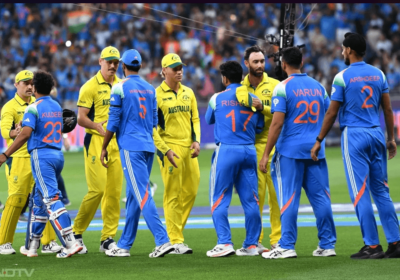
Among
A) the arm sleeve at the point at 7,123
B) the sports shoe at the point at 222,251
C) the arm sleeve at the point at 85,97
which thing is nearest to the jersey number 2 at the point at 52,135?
the arm sleeve at the point at 85,97

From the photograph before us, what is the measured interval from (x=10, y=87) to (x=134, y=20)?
19.5ft

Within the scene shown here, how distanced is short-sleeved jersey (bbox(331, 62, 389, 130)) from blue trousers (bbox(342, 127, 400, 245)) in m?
0.11

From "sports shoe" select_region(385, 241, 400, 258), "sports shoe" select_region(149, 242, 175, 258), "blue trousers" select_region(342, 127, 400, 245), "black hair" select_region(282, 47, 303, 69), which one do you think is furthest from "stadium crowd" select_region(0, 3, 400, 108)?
"sports shoe" select_region(385, 241, 400, 258)

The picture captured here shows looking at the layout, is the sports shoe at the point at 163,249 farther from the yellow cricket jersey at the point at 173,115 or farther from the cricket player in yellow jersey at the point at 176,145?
the yellow cricket jersey at the point at 173,115

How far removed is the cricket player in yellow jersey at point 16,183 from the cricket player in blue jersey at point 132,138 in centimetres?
103

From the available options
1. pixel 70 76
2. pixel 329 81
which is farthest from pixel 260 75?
pixel 70 76

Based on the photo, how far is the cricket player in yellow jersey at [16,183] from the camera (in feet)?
29.6

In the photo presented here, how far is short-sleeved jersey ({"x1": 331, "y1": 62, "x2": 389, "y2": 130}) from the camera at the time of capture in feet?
25.7

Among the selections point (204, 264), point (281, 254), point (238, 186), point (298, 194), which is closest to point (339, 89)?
point (298, 194)

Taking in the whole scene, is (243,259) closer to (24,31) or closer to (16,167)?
(16,167)

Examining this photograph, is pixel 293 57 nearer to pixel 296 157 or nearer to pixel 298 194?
pixel 296 157

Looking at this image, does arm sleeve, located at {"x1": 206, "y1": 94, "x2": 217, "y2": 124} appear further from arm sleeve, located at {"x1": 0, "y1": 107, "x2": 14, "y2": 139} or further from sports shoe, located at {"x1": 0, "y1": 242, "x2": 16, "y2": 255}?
sports shoe, located at {"x1": 0, "y1": 242, "x2": 16, "y2": 255}

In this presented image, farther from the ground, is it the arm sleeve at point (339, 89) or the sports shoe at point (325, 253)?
the arm sleeve at point (339, 89)

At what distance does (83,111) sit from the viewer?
30.1ft
